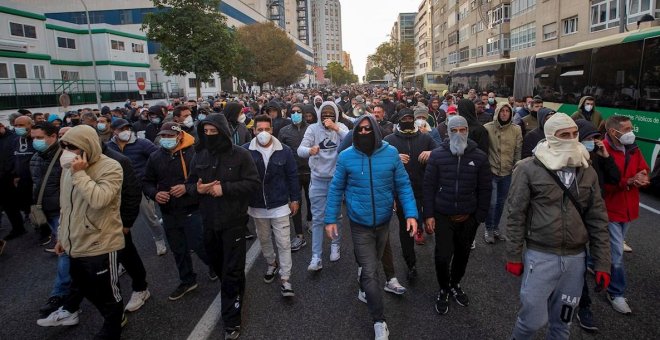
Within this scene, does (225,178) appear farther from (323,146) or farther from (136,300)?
(323,146)

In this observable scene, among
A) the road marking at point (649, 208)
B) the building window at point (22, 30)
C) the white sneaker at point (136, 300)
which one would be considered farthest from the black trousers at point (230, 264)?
the building window at point (22, 30)

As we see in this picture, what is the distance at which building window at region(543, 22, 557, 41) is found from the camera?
30.7m

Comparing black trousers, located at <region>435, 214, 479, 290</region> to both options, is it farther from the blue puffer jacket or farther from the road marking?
the road marking

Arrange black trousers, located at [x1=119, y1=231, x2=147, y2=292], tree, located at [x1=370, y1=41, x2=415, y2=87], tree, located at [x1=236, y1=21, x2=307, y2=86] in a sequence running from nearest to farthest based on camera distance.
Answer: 1. black trousers, located at [x1=119, y1=231, x2=147, y2=292]
2. tree, located at [x1=236, y1=21, x2=307, y2=86]
3. tree, located at [x1=370, y1=41, x2=415, y2=87]

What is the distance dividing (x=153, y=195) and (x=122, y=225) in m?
0.69

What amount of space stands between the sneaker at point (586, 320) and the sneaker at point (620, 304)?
0.40 metres

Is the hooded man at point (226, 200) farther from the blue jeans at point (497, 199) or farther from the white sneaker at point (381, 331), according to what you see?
the blue jeans at point (497, 199)

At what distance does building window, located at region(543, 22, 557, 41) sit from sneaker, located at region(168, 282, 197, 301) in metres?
33.5

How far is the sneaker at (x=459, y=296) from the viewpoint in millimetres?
4145

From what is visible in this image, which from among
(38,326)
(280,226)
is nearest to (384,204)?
(280,226)

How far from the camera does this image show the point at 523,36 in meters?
37.2

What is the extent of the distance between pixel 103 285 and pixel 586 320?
4.20 meters

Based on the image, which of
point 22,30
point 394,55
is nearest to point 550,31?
point 22,30

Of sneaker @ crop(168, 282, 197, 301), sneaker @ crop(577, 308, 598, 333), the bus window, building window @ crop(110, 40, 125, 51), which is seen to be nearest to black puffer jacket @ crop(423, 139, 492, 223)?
sneaker @ crop(577, 308, 598, 333)
